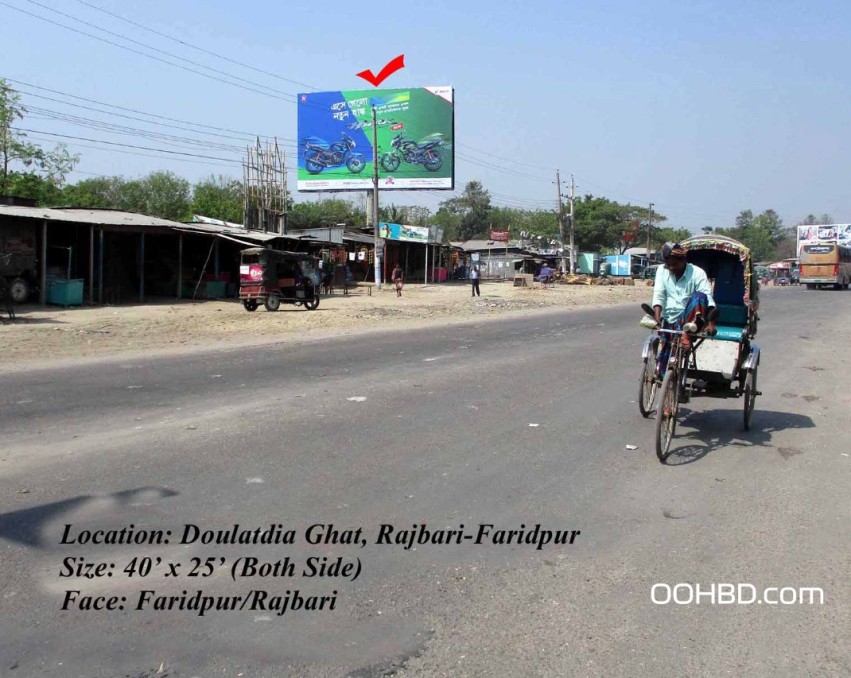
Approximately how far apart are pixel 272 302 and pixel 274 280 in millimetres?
746

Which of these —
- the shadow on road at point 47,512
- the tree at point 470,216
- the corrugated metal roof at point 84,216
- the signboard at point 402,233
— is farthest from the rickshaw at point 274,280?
the tree at point 470,216

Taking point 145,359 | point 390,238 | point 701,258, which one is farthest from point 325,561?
point 390,238

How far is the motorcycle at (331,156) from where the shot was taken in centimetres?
4547

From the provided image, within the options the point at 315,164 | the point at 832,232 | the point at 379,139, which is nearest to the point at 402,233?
the point at 379,139

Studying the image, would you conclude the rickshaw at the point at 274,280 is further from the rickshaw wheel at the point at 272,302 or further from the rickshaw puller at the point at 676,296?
the rickshaw puller at the point at 676,296

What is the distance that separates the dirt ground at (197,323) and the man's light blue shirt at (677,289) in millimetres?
9335

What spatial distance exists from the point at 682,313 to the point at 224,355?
838cm

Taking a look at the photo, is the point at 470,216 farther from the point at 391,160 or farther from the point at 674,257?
the point at 674,257

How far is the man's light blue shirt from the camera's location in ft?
23.7

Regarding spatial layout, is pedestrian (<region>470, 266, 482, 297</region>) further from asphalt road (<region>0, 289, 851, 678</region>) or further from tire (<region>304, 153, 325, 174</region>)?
asphalt road (<region>0, 289, 851, 678</region>)

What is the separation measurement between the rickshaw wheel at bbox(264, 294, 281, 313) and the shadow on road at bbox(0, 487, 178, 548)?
18.9 metres

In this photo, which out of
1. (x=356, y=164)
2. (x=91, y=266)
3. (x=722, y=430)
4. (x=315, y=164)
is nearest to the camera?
(x=722, y=430)

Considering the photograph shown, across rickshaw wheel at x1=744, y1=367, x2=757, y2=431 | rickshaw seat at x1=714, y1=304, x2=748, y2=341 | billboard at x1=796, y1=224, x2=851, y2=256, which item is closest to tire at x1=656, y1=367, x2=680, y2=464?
rickshaw wheel at x1=744, y1=367, x2=757, y2=431

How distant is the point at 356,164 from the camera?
45.5 meters
